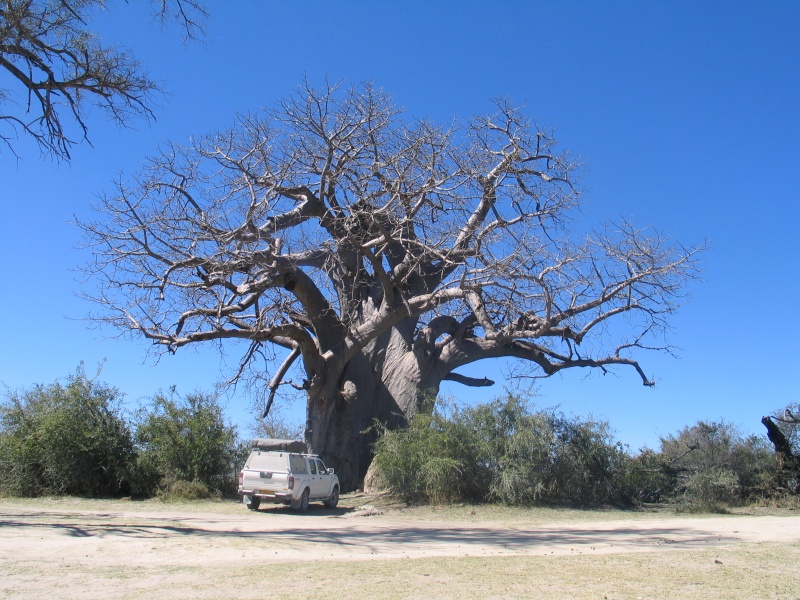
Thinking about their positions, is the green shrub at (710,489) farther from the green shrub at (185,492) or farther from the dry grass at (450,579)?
the green shrub at (185,492)

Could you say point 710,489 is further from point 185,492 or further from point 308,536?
point 185,492

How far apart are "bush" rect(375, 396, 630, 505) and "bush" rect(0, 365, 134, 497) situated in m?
8.48

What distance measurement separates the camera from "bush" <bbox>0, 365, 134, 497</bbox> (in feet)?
69.9

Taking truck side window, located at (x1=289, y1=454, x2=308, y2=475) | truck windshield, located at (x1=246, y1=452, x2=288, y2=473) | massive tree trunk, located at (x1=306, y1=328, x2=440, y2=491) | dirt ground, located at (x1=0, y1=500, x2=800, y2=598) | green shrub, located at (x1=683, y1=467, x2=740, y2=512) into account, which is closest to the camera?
dirt ground, located at (x1=0, y1=500, x2=800, y2=598)

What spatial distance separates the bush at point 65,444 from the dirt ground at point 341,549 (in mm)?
4063

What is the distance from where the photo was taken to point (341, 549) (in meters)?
10.8

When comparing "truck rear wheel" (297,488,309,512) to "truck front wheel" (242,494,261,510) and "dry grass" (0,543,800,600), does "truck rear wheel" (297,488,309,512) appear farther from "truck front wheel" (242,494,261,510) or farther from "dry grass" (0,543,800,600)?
"dry grass" (0,543,800,600)

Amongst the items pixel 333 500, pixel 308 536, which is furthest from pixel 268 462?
→ pixel 308 536

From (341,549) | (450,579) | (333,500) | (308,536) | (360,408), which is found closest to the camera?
(450,579)

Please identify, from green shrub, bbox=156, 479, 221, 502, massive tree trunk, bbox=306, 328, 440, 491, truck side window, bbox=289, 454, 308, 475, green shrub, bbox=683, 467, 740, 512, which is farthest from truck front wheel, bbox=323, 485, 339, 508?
green shrub, bbox=683, 467, 740, 512

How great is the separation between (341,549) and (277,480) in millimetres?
6654

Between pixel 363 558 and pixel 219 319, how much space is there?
32.6 feet

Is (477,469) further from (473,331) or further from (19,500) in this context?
(19,500)

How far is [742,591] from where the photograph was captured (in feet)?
25.3
